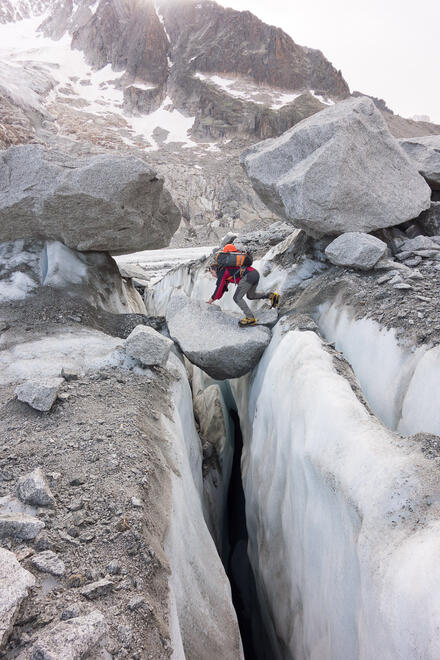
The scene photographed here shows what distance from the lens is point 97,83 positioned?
7919cm

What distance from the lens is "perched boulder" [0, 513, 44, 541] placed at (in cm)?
204

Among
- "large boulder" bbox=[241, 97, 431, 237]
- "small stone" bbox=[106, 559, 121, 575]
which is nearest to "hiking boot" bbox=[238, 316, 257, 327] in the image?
"large boulder" bbox=[241, 97, 431, 237]

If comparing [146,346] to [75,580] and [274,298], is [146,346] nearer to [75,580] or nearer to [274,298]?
[274,298]

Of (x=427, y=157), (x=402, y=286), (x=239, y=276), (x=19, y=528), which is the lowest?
(x=19, y=528)

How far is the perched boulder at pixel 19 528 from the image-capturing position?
204 centimetres

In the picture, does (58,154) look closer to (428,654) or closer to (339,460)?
(339,460)

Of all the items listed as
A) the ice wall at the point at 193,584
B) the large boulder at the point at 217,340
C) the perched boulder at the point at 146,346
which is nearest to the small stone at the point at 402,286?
the large boulder at the point at 217,340

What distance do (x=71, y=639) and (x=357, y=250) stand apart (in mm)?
5037

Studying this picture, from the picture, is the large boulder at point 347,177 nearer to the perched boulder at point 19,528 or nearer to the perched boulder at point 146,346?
the perched boulder at point 146,346

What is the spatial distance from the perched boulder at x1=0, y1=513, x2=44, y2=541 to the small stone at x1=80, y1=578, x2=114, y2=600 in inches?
18.5

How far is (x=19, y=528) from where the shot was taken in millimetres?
2055

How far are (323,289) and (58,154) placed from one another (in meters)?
5.49

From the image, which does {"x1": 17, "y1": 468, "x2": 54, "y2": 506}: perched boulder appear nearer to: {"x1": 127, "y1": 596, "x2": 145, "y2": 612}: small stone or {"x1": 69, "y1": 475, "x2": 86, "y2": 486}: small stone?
{"x1": 69, "y1": 475, "x2": 86, "y2": 486}: small stone

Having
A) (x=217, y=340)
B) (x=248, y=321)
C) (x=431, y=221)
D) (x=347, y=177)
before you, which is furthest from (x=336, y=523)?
(x=431, y=221)
